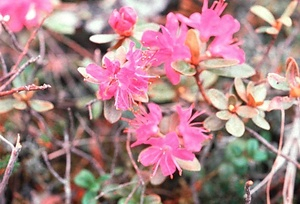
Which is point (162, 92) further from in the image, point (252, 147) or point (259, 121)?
point (259, 121)

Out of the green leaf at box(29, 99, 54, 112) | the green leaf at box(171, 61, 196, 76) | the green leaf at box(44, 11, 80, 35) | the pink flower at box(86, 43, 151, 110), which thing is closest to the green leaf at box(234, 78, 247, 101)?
the green leaf at box(171, 61, 196, 76)

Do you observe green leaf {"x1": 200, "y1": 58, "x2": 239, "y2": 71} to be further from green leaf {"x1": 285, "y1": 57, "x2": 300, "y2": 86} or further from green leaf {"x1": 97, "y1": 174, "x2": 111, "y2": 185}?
green leaf {"x1": 97, "y1": 174, "x2": 111, "y2": 185}

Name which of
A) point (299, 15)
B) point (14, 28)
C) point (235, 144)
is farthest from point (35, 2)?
point (299, 15)

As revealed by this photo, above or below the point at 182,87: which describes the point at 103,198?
below

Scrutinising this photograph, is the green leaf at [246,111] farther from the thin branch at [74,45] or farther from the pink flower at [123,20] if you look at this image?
the thin branch at [74,45]

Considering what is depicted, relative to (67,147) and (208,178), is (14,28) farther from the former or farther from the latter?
(208,178)

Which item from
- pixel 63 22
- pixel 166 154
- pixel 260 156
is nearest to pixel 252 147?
pixel 260 156
